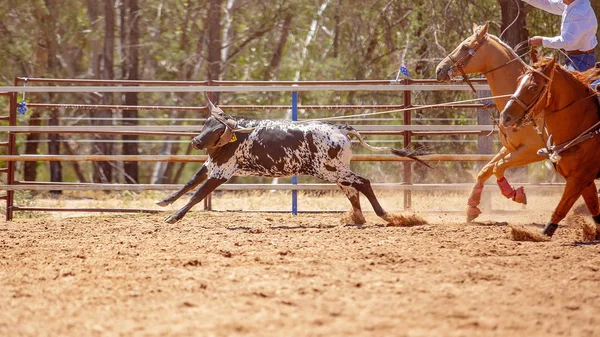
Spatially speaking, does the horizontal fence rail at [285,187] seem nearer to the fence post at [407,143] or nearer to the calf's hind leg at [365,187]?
the fence post at [407,143]

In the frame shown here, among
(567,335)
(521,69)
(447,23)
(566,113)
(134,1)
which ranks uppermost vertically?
(134,1)

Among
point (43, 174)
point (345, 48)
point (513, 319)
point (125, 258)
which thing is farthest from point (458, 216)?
point (43, 174)

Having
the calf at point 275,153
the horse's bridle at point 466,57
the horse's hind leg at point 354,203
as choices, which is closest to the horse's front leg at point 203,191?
the calf at point 275,153

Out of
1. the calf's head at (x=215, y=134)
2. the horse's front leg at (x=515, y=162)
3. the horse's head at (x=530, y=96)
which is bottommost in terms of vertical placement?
the horse's front leg at (x=515, y=162)

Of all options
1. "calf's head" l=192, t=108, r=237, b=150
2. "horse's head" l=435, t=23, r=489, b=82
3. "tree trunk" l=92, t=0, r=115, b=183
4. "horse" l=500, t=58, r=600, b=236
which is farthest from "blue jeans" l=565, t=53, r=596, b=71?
"tree trunk" l=92, t=0, r=115, b=183

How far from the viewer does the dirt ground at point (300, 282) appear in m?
4.43

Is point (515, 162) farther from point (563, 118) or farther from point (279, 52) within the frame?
point (279, 52)

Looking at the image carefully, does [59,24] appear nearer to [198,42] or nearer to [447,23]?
[198,42]

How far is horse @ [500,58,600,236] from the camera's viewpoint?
24.5 feet

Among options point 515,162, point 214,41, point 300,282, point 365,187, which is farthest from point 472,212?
point 214,41

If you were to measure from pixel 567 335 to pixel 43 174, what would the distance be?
25635 mm

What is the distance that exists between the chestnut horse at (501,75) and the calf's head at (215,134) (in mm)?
2378

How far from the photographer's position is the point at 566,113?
759 cm

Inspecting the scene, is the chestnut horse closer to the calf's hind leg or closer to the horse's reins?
the horse's reins
